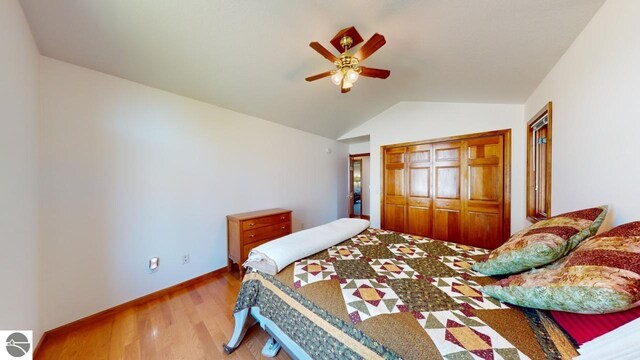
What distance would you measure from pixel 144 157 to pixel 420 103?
3783mm

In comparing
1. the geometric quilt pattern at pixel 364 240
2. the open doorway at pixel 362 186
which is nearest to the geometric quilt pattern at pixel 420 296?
the geometric quilt pattern at pixel 364 240

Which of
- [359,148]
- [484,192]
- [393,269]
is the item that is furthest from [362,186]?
[393,269]

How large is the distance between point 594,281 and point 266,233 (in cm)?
277

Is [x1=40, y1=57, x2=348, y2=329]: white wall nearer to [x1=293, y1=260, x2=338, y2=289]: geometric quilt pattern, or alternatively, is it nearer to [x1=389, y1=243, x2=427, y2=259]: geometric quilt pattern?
[x1=293, y1=260, x2=338, y2=289]: geometric quilt pattern

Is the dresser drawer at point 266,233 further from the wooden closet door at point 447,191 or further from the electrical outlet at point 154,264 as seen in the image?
the wooden closet door at point 447,191

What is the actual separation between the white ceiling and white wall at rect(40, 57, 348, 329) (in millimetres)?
259

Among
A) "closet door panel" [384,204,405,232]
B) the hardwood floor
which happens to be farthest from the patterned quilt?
"closet door panel" [384,204,405,232]

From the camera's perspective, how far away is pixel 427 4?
1.38 metres

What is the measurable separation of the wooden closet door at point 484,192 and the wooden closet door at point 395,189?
0.90m

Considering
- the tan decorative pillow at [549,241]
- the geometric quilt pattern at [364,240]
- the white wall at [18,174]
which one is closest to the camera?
the tan decorative pillow at [549,241]

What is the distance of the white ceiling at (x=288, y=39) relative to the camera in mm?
1361

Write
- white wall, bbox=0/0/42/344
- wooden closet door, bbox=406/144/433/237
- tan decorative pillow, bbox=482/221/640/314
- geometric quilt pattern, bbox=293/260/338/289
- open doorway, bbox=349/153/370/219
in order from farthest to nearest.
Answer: open doorway, bbox=349/153/370/219
wooden closet door, bbox=406/144/433/237
geometric quilt pattern, bbox=293/260/338/289
white wall, bbox=0/0/42/344
tan decorative pillow, bbox=482/221/640/314

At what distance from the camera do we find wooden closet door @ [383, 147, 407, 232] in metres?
3.62

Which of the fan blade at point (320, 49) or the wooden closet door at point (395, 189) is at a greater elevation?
the fan blade at point (320, 49)
